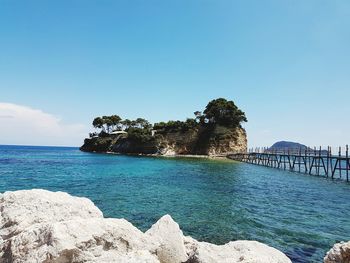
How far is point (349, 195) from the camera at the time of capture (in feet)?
96.9

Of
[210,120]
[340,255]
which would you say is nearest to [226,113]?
[210,120]

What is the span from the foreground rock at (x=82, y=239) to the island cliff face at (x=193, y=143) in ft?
282

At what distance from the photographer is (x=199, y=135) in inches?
4003

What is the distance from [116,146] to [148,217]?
99003mm

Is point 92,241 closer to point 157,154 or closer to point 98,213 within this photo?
point 98,213

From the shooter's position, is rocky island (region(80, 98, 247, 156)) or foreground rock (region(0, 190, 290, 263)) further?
rocky island (region(80, 98, 247, 156))

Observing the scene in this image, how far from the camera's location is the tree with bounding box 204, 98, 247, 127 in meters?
96.8

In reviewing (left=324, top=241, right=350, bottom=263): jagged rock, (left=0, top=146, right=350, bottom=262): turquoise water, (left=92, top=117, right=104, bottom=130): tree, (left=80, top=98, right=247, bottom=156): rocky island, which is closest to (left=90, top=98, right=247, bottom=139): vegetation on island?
(left=80, top=98, right=247, bottom=156): rocky island

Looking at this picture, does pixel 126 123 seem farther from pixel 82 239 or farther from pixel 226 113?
pixel 82 239

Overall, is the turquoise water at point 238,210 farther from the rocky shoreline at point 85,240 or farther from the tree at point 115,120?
the tree at point 115,120

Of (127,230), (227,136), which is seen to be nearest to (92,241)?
(127,230)

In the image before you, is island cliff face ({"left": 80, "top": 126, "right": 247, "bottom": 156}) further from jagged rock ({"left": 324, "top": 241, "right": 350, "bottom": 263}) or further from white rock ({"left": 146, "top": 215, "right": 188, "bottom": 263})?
white rock ({"left": 146, "top": 215, "right": 188, "bottom": 263})

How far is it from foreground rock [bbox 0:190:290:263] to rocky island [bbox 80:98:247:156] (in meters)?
86.7

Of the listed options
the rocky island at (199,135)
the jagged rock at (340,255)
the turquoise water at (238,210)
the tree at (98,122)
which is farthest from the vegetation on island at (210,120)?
the jagged rock at (340,255)
